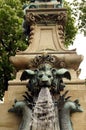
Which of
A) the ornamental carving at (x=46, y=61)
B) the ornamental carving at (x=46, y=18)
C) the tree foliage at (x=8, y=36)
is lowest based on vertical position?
the ornamental carving at (x=46, y=61)

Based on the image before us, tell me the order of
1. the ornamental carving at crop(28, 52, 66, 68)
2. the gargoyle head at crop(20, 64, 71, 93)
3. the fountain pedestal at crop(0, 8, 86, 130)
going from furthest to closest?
the ornamental carving at crop(28, 52, 66, 68) → the fountain pedestal at crop(0, 8, 86, 130) → the gargoyle head at crop(20, 64, 71, 93)

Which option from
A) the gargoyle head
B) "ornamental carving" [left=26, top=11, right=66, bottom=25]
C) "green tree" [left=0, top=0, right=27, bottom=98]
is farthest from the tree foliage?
the gargoyle head

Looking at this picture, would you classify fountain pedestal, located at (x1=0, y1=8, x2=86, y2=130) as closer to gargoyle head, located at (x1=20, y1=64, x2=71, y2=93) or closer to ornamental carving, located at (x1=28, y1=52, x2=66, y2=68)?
ornamental carving, located at (x1=28, y1=52, x2=66, y2=68)

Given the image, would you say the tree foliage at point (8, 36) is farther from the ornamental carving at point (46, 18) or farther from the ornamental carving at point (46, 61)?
the ornamental carving at point (46, 61)

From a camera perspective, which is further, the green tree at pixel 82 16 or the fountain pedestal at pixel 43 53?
the green tree at pixel 82 16

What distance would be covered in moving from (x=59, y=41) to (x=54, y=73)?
7.20ft

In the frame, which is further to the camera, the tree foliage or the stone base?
the tree foliage

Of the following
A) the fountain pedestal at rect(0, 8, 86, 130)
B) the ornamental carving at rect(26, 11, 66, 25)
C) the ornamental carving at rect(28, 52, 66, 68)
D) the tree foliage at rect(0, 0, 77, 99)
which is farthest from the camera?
the tree foliage at rect(0, 0, 77, 99)

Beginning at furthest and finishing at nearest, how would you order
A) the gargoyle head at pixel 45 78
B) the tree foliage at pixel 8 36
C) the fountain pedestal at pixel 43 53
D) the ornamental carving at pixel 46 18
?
the tree foliage at pixel 8 36 → the ornamental carving at pixel 46 18 → the fountain pedestal at pixel 43 53 → the gargoyle head at pixel 45 78

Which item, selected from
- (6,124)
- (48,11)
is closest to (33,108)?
(6,124)

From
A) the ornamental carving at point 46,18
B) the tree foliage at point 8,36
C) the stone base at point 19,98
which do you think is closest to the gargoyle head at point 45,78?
the stone base at point 19,98

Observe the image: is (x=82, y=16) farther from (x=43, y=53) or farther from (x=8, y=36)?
(x=43, y=53)

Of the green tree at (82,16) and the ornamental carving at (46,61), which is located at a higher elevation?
the green tree at (82,16)

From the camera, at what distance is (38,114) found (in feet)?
23.1
